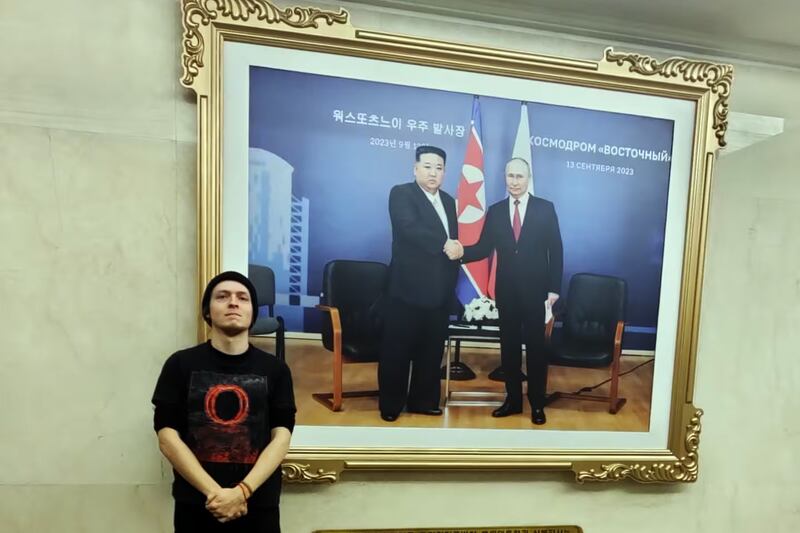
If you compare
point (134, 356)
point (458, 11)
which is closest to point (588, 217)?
point (458, 11)

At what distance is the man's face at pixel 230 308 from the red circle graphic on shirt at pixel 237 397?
0.32 ft

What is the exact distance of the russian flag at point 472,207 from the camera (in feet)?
3.97

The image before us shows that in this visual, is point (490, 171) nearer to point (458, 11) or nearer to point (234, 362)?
point (458, 11)

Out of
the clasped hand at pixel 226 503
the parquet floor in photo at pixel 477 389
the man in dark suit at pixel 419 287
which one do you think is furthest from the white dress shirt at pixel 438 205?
the clasped hand at pixel 226 503

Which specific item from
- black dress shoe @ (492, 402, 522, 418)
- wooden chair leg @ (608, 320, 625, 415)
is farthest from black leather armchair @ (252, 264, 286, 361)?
wooden chair leg @ (608, 320, 625, 415)

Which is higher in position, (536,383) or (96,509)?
(536,383)

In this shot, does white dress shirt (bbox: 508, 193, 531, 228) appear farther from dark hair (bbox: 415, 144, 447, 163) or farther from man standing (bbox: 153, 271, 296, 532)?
man standing (bbox: 153, 271, 296, 532)

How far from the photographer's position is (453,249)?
121 centimetres

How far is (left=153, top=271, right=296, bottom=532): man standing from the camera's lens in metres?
0.82

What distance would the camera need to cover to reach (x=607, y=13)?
1.24 metres

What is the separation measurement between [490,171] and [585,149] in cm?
27

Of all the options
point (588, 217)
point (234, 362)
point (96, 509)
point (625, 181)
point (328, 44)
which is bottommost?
point (96, 509)

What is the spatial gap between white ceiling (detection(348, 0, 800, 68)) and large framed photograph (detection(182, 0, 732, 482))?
0.32 ft

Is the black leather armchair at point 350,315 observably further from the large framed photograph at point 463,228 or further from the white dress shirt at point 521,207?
the white dress shirt at point 521,207
